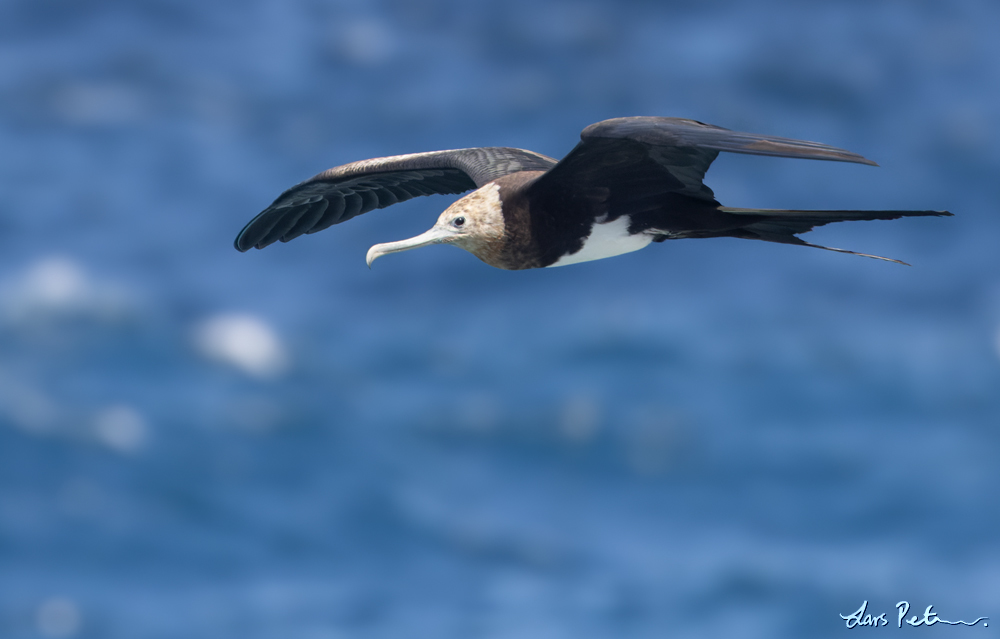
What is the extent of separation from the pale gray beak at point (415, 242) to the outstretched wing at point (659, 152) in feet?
1.83

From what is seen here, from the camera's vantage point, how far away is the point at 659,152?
5.17 metres

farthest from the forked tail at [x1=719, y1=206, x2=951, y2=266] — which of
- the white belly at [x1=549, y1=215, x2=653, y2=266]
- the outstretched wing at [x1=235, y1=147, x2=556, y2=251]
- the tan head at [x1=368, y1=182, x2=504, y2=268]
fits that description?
the outstretched wing at [x1=235, y1=147, x2=556, y2=251]

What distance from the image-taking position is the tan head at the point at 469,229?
560 cm

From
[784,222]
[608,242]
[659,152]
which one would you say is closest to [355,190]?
[608,242]

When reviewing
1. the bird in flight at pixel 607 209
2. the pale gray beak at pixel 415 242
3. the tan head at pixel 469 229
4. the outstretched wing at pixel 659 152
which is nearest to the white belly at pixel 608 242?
the bird in flight at pixel 607 209

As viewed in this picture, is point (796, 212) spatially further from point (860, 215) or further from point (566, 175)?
point (566, 175)

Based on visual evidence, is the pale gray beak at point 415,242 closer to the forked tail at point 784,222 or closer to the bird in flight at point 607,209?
the bird in flight at point 607,209

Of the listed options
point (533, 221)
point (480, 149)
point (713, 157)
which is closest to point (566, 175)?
point (533, 221)

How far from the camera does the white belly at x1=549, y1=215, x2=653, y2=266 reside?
562 cm

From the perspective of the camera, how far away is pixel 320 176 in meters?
7.09

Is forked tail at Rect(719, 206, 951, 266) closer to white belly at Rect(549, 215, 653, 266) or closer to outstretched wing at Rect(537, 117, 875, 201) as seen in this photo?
outstretched wing at Rect(537, 117, 875, 201)

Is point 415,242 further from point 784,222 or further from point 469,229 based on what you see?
point 784,222

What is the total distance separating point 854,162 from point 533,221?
6.94 feet

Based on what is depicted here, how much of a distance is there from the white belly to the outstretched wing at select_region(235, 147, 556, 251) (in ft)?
3.92
